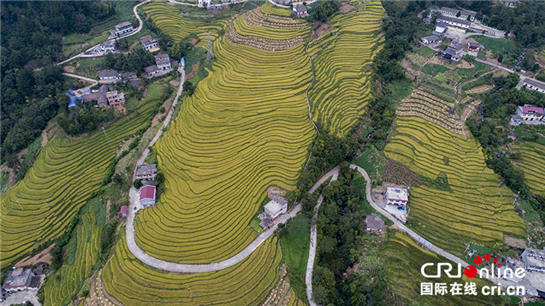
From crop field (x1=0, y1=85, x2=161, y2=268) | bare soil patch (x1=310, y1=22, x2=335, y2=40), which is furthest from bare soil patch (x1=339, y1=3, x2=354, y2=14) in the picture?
crop field (x1=0, y1=85, x2=161, y2=268)

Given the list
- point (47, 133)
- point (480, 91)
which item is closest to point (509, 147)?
point (480, 91)

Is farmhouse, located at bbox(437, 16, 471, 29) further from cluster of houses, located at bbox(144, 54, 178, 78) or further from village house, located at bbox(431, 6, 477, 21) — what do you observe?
cluster of houses, located at bbox(144, 54, 178, 78)

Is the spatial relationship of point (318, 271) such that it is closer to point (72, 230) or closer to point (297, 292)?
point (297, 292)

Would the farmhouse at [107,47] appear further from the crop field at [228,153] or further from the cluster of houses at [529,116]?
the cluster of houses at [529,116]

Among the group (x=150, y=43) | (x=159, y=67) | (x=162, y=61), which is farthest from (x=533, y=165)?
(x=150, y=43)

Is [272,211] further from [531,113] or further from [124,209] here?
[531,113]

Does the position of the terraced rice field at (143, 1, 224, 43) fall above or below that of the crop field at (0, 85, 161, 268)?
above
